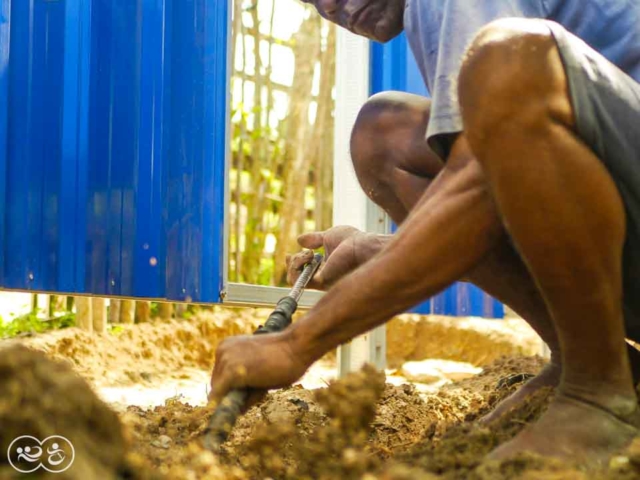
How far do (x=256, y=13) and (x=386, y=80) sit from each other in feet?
10.5

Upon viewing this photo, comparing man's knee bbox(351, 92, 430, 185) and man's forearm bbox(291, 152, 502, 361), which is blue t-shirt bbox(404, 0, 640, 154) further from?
man's knee bbox(351, 92, 430, 185)

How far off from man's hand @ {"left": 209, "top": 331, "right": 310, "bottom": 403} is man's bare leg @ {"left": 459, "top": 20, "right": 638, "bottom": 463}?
377 mm

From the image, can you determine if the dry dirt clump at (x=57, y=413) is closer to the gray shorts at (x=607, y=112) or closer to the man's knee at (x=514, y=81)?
the man's knee at (x=514, y=81)

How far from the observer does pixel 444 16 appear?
1.62 metres

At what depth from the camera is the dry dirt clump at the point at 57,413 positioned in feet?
3.49

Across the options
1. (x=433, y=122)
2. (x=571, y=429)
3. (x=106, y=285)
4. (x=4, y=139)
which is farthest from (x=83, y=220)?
(x=571, y=429)

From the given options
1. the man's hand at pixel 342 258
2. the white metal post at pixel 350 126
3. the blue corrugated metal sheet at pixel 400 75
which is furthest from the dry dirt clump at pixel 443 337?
the man's hand at pixel 342 258

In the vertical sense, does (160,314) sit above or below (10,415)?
below

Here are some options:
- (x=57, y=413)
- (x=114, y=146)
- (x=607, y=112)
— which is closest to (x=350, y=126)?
(x=114, y=146)

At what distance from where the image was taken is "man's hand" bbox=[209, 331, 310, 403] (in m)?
1.49

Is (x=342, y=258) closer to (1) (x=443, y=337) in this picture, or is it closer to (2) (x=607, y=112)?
(2) (x=607, y=112)

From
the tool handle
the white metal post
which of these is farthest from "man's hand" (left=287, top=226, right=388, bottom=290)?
the white metal post

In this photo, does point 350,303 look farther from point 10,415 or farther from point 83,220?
point 83,220

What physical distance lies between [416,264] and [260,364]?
0.32 meters
